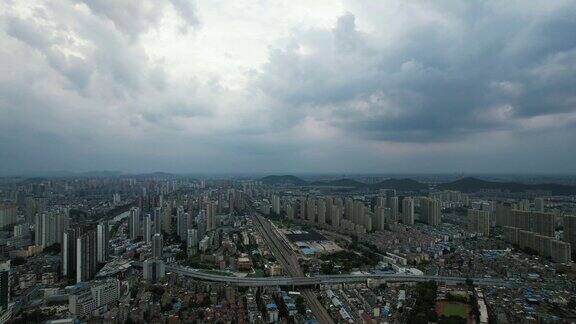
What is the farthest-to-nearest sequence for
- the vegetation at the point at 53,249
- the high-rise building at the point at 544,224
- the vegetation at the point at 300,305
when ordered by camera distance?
the high-rise building at the point at 544,224
the vegetation at the point at 53,249
the vegetation at the point at 300,305

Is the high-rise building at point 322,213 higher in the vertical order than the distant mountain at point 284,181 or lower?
lower

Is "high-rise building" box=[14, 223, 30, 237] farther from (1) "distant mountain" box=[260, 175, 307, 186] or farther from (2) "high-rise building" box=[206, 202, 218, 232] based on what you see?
(1) "distant mountain" box=[260, 175, 307, 186]

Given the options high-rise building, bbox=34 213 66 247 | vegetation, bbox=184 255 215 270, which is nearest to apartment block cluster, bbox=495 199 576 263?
vegetation, bbox=184 255 215 270

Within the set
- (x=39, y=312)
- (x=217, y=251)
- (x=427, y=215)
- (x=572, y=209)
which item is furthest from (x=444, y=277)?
(x=572, y=209)

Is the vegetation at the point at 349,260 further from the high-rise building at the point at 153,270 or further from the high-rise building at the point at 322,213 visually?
the high-rise building at the point at 322,213

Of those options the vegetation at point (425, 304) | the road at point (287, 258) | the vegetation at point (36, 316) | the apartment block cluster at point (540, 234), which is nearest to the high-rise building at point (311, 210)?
the road at point (287, 258)

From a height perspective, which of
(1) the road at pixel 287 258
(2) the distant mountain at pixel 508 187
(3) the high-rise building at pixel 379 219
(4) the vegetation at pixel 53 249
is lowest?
(1) the road at pixel 287 258

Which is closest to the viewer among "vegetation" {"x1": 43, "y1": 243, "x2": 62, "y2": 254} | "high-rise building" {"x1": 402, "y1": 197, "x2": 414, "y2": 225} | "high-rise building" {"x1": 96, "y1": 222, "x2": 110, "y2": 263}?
"high-rise building" {"x1": 96, "y1": 222, "x2": 110, "y2": 263}
